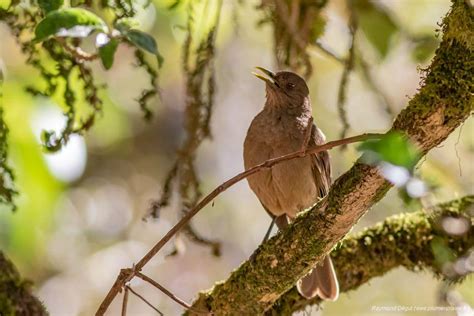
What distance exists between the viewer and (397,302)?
8273 millimetres

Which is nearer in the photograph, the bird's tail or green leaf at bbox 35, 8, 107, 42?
green leaf at bbox 35, 8, 107, 42

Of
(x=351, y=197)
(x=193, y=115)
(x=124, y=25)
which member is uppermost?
(x=193, y=115)

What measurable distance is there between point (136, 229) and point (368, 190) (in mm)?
5816

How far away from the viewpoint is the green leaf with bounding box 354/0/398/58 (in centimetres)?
439

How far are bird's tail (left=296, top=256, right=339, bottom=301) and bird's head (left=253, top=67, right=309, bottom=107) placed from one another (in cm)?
134

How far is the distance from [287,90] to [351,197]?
2.41 metres

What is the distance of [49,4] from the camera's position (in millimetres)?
3123

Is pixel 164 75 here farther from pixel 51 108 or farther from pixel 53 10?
pixel 53 10

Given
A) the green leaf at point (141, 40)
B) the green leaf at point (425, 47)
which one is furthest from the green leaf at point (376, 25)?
the green leaf at point (141, 40)

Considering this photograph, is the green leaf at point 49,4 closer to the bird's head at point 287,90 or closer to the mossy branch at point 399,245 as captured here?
the mossy branch at point 399,245

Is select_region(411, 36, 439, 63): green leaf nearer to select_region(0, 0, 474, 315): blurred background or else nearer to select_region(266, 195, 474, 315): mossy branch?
select_region(266, 195, 474, 315): mossy branch

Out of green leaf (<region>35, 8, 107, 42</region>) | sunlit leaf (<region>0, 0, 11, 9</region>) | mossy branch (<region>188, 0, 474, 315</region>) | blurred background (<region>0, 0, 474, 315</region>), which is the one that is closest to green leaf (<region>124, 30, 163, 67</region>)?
green leaf (<region>35, 8, 107, 42</region>)

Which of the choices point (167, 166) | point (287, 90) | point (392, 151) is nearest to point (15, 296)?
point (392, 151)

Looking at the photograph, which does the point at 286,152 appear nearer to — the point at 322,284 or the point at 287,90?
the point at 287,90
